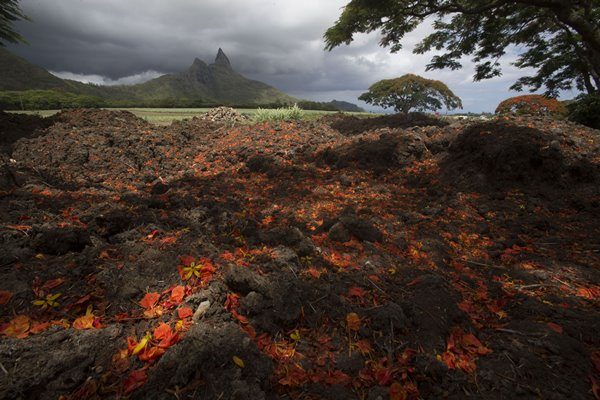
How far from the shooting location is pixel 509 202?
16.8 feet

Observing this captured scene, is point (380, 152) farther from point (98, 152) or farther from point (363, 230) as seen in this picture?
point (98, 152)

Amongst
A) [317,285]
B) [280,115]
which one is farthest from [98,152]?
[280,115]

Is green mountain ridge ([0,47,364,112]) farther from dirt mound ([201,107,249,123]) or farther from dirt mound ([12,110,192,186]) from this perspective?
dirt mound ([12,110,192,186])

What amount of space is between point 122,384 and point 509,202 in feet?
19.6

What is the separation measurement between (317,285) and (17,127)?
438 inches

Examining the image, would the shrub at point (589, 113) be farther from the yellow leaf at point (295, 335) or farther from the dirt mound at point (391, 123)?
the yellow leaf at point (295, 335)

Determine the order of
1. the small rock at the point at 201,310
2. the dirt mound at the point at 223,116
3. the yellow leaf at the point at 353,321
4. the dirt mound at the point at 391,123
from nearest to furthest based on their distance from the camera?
1. the small rock at the point at 201,310
2. the yellow leaf at the point at 353,321
3. the dirt mound at the point at 391,123
4. the dirt mound at the point at 223,116

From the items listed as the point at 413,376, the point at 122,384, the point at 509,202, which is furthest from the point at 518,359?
the point at 509,202

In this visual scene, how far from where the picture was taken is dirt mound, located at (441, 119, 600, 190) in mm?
5492

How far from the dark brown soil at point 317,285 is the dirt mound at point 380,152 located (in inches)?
53.6

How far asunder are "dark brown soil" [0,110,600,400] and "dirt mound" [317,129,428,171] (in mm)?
1361

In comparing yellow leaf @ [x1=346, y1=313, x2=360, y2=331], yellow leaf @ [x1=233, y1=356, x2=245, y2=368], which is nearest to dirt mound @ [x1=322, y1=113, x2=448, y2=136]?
yellow leaf @ [x1=346, y1=313, x2=360, y2=331]

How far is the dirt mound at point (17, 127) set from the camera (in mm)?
7948

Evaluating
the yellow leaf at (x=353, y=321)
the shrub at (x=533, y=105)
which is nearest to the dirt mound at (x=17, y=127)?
the yellow leaf at (x=353, y=321)
